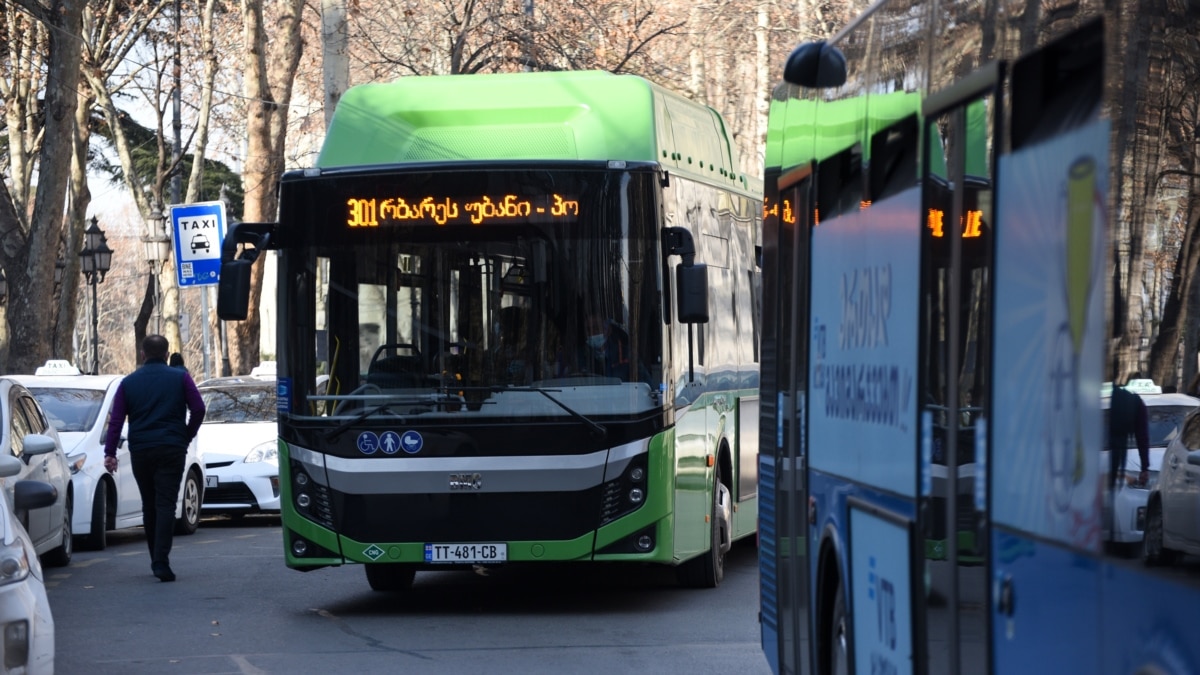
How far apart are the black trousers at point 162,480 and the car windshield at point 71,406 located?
351 cm

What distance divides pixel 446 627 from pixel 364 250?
232 centimetres

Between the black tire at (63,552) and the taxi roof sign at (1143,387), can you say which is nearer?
the taxi roof sign at (1143,387)

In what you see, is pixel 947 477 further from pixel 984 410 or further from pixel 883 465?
pixel 883 465

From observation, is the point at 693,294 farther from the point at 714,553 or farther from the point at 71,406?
the point at 71,406

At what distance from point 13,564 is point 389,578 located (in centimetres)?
575

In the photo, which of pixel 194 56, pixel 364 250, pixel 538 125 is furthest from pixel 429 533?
pixel 194 56

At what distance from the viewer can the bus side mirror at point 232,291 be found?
10859mm

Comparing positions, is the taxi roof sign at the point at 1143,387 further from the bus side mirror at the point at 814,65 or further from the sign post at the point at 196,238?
the sign post at the point at 196,238

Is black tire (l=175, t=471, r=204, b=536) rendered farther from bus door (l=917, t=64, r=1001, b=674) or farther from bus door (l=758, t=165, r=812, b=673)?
bus door (l=917, t=64, r=1001, b=674)

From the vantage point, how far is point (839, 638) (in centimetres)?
639

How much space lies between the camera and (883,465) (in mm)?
5445

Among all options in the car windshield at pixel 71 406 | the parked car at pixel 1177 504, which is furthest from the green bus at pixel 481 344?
the parked car at pixel 1177 504

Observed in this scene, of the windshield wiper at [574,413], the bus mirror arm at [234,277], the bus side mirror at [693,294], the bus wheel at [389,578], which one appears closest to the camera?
the bus mirror arm at [234,277]

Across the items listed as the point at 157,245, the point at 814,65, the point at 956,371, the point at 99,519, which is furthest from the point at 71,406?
the point at 157,245
